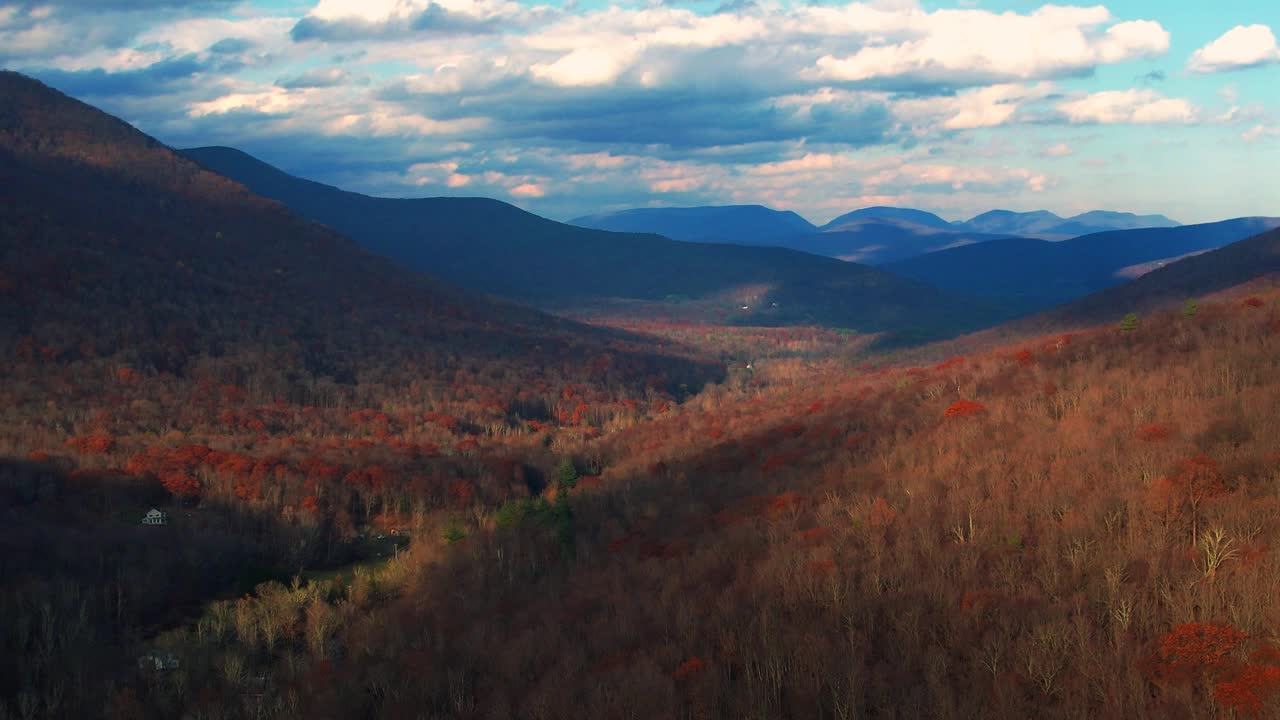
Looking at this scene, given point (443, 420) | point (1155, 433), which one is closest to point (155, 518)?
point (443, 420)

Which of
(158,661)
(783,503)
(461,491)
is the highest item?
(783,503)

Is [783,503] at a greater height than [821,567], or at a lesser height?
lesser

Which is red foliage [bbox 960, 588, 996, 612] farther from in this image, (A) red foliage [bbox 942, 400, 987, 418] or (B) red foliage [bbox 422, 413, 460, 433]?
(B) red foliage [bbox 422, 413, 460, 433]

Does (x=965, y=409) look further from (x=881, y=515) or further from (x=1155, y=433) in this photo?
(x=881, y=515)

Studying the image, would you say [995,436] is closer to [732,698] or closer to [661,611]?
[661,611]

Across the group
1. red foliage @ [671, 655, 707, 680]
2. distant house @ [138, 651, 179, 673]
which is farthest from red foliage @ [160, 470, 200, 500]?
red foliage @ [671, 655, 707, 680]

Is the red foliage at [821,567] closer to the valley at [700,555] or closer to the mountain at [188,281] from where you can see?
the valley at [700,555]

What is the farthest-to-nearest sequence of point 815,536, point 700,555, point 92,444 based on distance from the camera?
point 92,444
point 700,555
point 815,536
